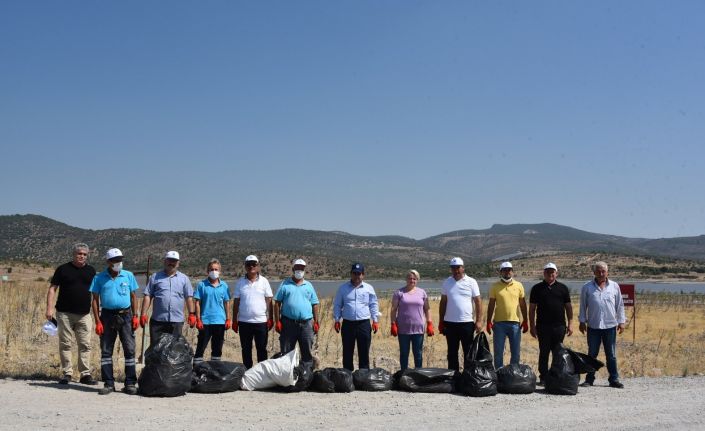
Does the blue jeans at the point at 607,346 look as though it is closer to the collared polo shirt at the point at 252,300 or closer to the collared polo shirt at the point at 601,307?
the collared polo shirt at the point at 601,307

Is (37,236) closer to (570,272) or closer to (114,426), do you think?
→ (570,272)

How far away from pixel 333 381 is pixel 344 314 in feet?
3.69

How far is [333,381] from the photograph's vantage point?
33.4ft

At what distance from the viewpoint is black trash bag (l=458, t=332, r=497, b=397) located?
9.95 meters

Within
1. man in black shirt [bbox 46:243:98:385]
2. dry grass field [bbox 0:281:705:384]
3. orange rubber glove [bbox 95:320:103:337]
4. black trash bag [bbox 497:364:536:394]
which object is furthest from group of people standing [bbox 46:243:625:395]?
dry grass field [bbox 0:281:705:384]

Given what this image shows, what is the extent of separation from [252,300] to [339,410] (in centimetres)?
A: 245

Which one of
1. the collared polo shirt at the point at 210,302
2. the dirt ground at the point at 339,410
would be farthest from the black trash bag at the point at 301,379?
the collared polo shirt at the point at 210,302

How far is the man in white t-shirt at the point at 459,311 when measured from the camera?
10.8 metres

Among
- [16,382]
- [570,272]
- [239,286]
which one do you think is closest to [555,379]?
[239,286]

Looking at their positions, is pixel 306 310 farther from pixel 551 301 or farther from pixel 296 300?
pixel 551 301

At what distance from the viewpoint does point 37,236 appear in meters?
95.8

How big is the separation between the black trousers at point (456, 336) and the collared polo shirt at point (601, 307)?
5.78 ft

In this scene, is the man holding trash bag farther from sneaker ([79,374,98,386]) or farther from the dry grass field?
sneaker ([79,374,98,386])

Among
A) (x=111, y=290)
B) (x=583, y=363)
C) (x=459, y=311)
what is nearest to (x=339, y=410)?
(x=459, y=311)
